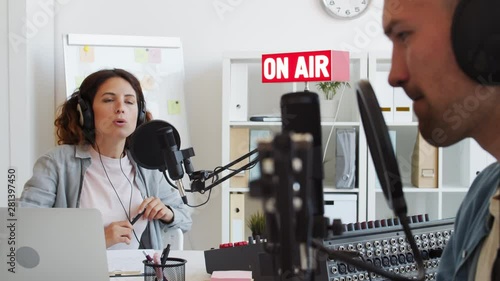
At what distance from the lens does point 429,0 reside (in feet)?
2.19

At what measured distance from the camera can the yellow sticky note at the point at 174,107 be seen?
3.08 metres

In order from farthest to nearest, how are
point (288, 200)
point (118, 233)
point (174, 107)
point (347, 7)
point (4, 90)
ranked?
point (347, 7) → point (174, 107) → point (4, 90) → point (118, 233) → point (288, 200)

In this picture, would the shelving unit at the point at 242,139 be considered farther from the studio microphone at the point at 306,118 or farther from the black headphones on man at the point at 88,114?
the studio microphone at the point at 306,118

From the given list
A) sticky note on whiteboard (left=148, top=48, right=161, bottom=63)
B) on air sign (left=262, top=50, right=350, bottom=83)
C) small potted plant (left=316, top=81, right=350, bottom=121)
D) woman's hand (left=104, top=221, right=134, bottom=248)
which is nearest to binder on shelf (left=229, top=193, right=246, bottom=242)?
small potted plant (left=316, top=81, right=350, bottom=121)

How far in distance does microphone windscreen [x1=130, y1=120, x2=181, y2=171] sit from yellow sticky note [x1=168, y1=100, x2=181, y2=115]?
6.59 feet

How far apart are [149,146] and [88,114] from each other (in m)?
1.09

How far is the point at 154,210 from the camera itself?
6.51 ft

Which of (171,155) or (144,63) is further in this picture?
(144,63)

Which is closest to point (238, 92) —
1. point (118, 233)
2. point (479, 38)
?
point (118, 233)

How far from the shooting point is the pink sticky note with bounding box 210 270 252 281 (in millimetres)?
1280

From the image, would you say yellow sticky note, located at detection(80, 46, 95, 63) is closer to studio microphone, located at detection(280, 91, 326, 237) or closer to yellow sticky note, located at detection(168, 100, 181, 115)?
yellow sticky note, located at detection(168, 100, 181, 115)

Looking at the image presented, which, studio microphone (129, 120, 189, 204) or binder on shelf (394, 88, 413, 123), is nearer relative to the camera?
studio microphone (129, 120, 189, 204)

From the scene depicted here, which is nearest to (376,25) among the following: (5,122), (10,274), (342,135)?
(342,135)

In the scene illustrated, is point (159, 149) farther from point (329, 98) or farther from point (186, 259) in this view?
point (329, 98)
